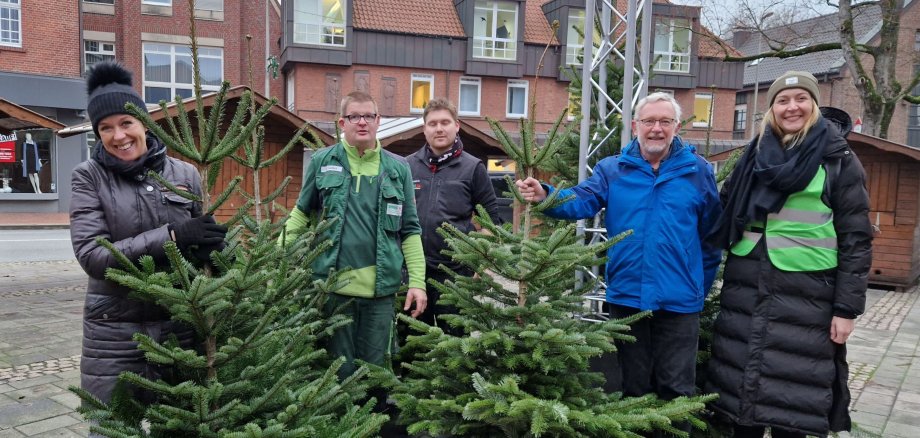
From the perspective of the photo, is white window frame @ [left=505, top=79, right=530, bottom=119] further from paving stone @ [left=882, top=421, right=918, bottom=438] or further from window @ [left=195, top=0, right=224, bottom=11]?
paving stone @ [left=882, top=421, right=918, bottom=438]

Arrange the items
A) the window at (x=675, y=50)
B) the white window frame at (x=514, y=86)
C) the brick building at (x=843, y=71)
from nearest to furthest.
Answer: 1. the white window frame at (x=514, y=86)
2. the window at (x=675, y=50)
3. the brick building at (x=843, y=71)

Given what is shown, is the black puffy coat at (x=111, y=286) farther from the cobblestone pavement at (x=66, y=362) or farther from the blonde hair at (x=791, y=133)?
the blonde hair at (x=791, y=133)

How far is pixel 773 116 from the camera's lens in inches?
134

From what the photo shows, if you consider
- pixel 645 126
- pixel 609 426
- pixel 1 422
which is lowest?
pixel 1 422

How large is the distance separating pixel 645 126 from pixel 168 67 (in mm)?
28100

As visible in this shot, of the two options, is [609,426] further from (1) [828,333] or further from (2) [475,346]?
(1) [828,333]

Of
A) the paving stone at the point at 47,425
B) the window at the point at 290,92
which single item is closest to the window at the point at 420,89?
the window at the point at 290,92

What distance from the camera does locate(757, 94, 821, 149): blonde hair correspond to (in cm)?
328

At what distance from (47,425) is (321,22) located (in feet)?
81.1

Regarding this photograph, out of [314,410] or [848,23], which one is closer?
[314,410]

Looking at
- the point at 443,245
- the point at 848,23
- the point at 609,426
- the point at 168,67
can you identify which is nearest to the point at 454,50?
the point at 168,67

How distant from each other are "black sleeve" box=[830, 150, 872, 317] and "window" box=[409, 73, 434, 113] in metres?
26.0

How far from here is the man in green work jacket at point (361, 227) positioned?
3.68m

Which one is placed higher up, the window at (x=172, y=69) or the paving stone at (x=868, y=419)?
the window at (x=172, y=69)
